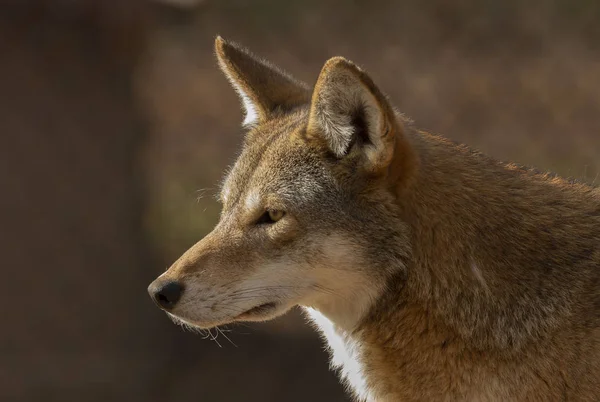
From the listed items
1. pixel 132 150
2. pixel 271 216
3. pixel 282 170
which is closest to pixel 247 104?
pixel 282 170

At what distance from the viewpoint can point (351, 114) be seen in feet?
10.9

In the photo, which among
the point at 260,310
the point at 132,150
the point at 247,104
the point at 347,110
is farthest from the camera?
the point at 132,150

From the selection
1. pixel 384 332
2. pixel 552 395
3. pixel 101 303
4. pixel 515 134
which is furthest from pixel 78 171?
pixel 552 395

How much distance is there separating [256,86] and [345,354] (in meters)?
1.21

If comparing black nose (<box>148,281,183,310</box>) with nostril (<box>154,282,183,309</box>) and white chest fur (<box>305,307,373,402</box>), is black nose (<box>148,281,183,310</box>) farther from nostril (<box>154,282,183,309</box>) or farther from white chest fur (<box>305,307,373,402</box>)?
white chest fur (<box>305,307,373,402</box>)

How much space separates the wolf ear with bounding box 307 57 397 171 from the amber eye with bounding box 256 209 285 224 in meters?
→ 0.30

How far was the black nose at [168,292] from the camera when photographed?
11.0ft

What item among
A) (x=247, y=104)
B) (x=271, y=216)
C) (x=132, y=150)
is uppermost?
(x=247, y=104)

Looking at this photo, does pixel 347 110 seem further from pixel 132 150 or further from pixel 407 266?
pixel 132 150

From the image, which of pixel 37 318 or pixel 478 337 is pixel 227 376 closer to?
pixel 37 318

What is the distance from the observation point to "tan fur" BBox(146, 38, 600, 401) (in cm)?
329

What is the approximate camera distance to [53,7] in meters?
6.74

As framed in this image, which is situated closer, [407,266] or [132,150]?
[407,266]

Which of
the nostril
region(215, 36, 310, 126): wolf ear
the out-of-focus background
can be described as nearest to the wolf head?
the nostril
